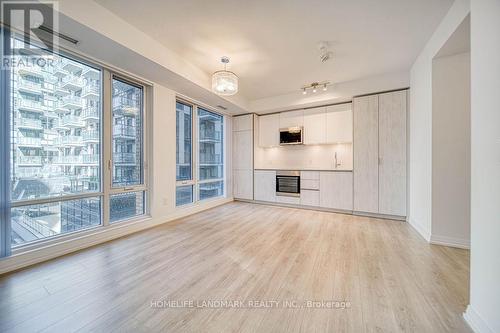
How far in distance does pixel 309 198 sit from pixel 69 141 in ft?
15.5

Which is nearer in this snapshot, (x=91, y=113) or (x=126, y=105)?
(x=91, y=113)

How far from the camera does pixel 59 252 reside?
8.13 ft

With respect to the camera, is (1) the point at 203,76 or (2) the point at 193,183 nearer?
(1) the point at 203,76

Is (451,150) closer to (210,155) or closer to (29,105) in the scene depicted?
(210,155)

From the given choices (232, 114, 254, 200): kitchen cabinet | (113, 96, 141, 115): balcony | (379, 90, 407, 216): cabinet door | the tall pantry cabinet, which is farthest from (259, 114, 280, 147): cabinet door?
(113, 96, 141, 115): balcony

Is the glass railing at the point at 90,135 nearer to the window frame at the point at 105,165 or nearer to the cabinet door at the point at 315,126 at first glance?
the window frame at the point at 105,165

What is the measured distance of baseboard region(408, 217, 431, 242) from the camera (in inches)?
114

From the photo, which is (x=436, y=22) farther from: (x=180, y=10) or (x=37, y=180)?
(x=37, y=180)

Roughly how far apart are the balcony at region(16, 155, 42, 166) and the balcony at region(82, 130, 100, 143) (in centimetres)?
56

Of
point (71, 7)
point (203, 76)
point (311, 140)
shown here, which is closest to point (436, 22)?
point (311, 140)

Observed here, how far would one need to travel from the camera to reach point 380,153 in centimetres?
409

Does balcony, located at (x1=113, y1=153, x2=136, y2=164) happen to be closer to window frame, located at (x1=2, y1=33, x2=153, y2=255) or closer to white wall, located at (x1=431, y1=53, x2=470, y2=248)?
window frame, located at (x1=2, y1=33, x2=153, y2=255)

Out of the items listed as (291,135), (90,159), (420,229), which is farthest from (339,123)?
(90,159)

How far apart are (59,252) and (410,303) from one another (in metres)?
3.81
